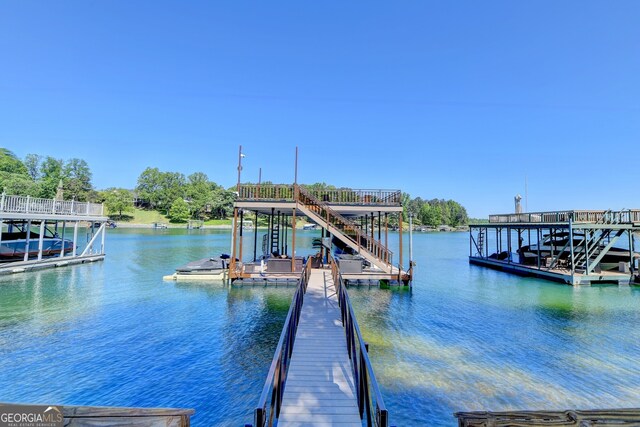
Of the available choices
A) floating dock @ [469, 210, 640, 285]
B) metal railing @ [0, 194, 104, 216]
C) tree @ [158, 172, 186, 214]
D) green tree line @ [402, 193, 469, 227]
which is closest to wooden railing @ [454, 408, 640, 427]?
floating dock @ [469, 210, 640, 285]

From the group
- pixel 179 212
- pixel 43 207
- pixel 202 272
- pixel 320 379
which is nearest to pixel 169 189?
pixel 179 212

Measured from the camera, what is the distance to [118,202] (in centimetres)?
9412

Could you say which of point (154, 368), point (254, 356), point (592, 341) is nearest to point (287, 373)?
point (254, 356)

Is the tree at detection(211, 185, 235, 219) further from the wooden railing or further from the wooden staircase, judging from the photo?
the wooden railing

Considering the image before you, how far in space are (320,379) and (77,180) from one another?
4605 inches

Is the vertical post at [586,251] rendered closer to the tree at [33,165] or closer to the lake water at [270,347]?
the lake water at [270,347]

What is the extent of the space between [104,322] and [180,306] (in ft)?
9.61

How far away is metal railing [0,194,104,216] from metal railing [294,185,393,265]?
18247 millimetres

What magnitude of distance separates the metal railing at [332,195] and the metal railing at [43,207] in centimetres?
1510

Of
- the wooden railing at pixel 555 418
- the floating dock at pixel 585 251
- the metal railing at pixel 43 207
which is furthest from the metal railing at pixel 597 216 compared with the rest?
the metal railing at pixel 43 207

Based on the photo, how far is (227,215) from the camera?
111 m

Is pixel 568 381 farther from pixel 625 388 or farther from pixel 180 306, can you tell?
pixel 180 306

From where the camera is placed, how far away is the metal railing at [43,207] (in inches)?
776

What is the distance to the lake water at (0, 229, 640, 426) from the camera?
6.80 meters
